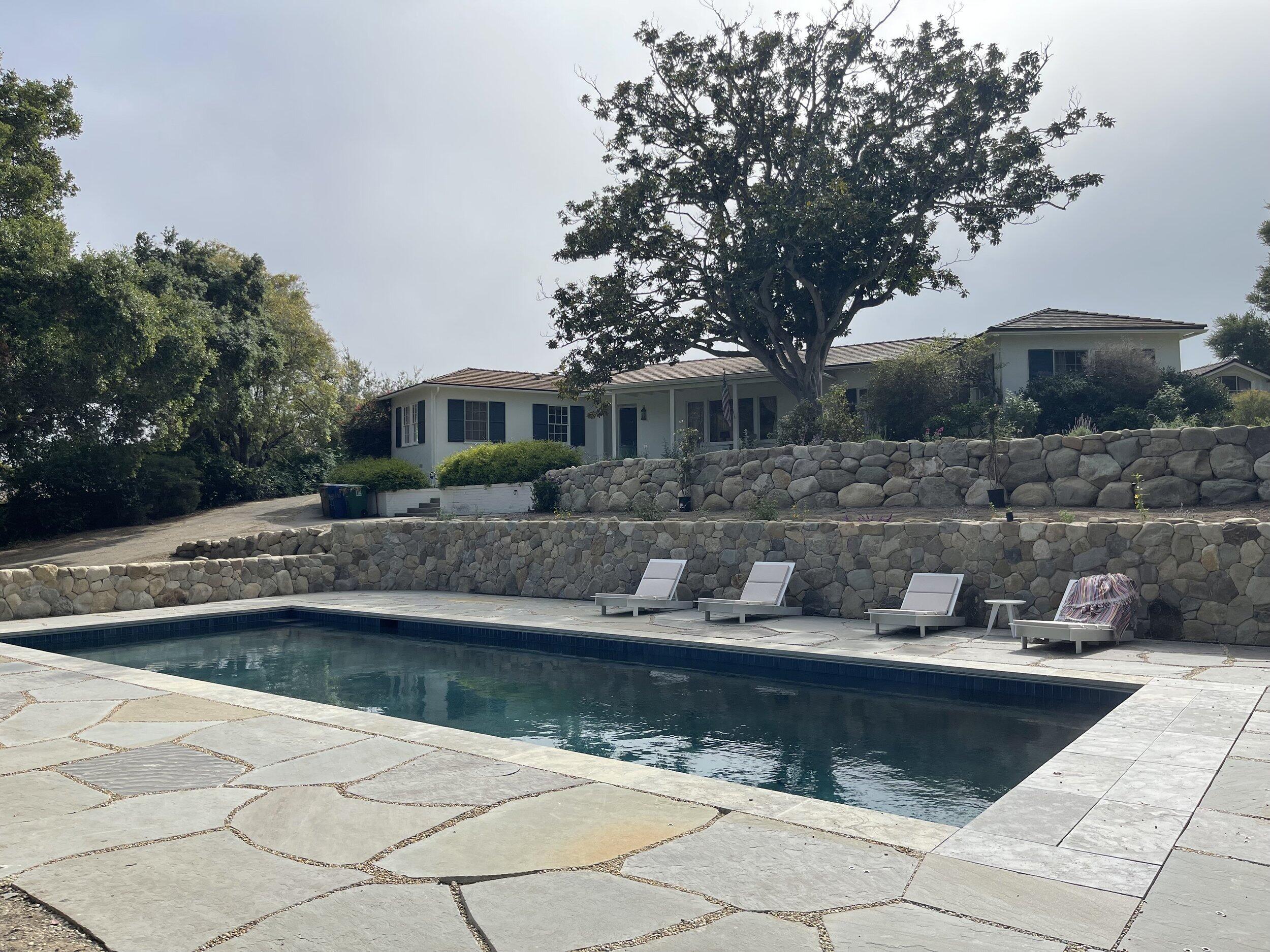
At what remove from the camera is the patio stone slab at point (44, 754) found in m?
4.66

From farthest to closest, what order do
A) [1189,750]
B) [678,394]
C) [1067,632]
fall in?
[678,394] → [1067,632] → [1189,750]

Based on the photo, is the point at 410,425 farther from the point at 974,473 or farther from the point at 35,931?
the point at 35,931

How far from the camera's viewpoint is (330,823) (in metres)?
3.68

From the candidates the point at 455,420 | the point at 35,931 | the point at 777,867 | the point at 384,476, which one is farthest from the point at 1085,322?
the point at 35,931

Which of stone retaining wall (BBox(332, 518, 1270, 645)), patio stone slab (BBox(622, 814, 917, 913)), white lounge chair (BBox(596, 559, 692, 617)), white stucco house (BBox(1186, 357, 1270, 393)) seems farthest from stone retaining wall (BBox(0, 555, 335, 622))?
white stucco house (BBox(1186, 357, 1270, 393))

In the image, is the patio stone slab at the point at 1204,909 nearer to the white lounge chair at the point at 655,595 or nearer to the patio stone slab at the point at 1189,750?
the patio stone slab at the point at 1189,750

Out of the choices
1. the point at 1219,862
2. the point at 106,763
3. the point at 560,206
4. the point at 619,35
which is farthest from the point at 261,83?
the point at 1219,862

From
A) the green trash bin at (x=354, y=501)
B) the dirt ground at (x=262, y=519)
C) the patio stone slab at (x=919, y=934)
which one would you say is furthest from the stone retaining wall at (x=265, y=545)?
the patio stone slab at (x=919, y=934)

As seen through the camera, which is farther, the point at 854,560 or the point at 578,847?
the point at 854,560

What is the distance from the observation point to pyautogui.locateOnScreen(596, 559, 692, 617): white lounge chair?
11.8m

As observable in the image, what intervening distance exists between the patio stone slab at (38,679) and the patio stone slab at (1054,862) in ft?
23.0

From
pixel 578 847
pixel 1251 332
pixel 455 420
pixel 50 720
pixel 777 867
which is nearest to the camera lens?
pixel 777 867

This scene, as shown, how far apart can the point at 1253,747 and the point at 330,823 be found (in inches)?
187

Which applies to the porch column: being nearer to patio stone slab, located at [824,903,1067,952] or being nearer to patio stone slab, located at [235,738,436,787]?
patio stone slab, located at [235,738,436,787]
